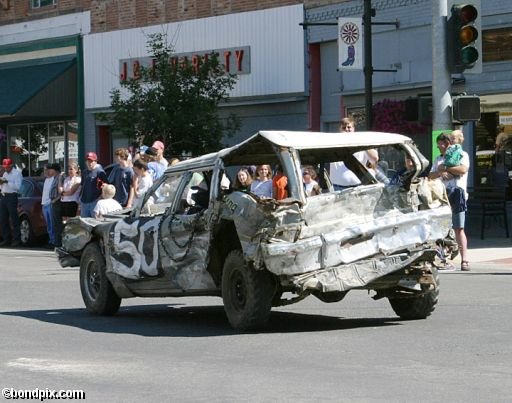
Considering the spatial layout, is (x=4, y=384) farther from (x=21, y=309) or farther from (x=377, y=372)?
(x=21, y=309)

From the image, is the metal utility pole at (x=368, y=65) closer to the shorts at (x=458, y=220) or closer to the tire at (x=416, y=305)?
the shorts at (x=458, y=220)

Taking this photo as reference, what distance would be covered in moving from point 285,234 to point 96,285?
326 cm

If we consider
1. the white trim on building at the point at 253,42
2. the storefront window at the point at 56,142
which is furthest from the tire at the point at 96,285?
the storefront window at the point at 56,142

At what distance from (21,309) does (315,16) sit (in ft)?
53.5

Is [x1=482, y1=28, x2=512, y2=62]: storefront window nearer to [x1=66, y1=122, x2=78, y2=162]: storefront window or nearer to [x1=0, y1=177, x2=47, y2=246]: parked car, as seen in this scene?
[x1=0, y1=177, x2=47, y2=246]: parked car

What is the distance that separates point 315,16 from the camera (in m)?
28.8

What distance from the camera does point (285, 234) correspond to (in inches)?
428

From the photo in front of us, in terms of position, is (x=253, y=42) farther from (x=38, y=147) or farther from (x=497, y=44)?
(x=38, y=147)

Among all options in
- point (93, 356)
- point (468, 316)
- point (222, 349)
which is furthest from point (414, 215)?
point (93, 356)

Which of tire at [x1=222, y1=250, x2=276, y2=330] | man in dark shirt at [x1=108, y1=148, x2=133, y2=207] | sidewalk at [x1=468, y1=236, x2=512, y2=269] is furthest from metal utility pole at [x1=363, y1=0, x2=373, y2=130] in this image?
tire at [x1=222, y1=250, x2=276, y2=330]

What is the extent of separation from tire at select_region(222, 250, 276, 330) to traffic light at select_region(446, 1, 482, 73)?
7.38m

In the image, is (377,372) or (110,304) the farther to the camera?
(110,304)

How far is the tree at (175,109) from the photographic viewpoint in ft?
91.6

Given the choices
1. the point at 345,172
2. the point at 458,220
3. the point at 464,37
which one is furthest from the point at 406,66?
the point at 345,172
